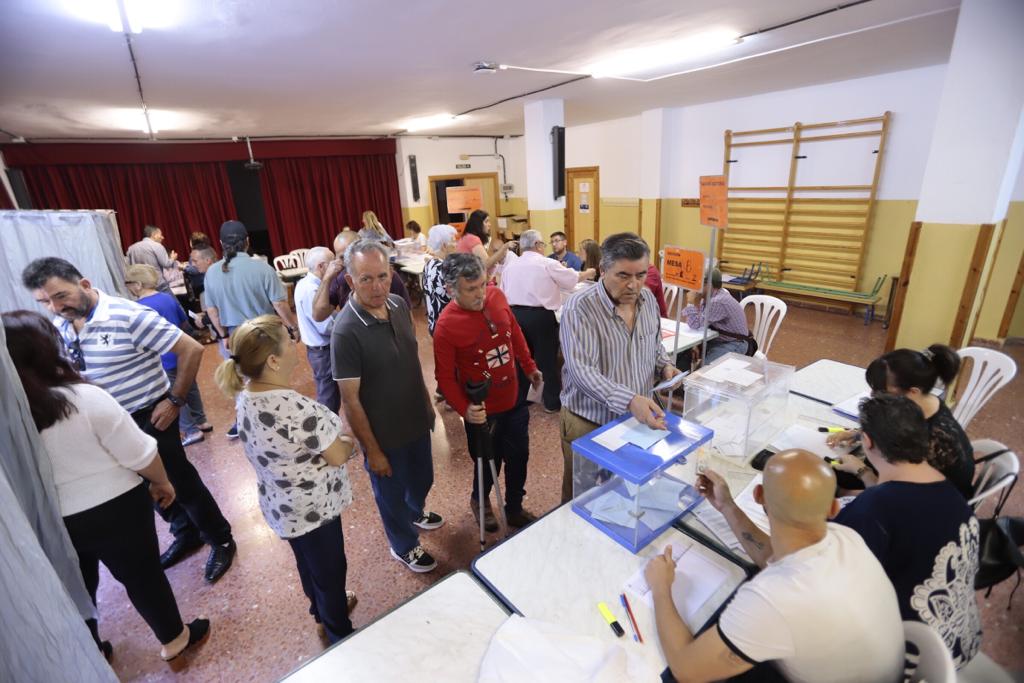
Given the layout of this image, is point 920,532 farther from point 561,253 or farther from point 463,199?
point 463,199

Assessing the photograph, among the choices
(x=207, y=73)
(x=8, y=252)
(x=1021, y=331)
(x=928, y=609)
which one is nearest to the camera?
(x=928, y=609)

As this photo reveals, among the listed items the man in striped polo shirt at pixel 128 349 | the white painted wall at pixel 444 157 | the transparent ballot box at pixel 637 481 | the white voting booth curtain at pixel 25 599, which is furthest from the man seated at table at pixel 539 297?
the white painted wall at pixel 444 157

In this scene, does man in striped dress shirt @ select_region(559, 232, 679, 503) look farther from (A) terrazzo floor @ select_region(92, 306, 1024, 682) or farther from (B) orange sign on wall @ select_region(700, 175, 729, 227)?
(A) terrazzo floor @ select_region(92, 306, 1024, 682)

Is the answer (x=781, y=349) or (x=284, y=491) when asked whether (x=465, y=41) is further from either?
(x=781, y=349)

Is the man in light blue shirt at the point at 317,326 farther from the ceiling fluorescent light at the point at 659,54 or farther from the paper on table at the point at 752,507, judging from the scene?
the ceiling fluorescent light at the point at 659,54

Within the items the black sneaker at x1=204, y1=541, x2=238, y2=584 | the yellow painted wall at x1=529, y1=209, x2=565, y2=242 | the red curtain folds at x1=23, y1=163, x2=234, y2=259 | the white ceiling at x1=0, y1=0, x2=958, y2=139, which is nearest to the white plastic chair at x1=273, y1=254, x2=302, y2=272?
the red curtain folds at x1=23, y1=163, x2=234, y2=259

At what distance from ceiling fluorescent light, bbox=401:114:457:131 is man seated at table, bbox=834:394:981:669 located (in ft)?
22.2

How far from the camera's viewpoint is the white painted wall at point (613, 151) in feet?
26.0

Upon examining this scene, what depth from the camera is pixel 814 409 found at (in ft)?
6.96

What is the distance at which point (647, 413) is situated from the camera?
1.57m

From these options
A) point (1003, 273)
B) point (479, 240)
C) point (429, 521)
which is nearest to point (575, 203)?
point (479, 240)

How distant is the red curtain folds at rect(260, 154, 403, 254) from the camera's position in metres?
8.29

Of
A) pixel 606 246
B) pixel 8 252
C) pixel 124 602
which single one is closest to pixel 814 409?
pixel 606 246

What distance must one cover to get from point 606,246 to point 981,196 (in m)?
3.11
